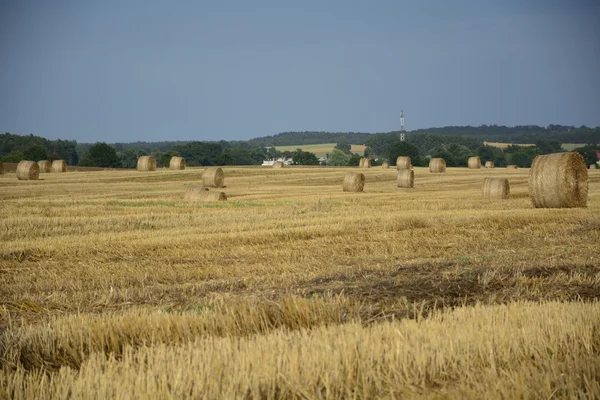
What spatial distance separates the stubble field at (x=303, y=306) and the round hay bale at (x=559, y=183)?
2.60m

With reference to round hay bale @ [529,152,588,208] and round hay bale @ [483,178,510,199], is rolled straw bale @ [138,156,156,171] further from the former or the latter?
round hay bale @ [529,152,588,208]

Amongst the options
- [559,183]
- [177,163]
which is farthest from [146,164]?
[559,183]

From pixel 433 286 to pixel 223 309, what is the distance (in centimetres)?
256

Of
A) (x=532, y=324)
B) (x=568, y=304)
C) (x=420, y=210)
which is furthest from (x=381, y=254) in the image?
(x=420, y=210)

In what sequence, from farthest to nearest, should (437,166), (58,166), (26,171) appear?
(58,166), (437,166), (26,171)

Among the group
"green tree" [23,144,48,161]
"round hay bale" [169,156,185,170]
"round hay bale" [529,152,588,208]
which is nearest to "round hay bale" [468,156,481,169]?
"round hay bale" [169,156,185,170]

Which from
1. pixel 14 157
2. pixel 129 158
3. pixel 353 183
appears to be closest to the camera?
pixel 353 183

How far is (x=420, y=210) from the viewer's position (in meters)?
20.2

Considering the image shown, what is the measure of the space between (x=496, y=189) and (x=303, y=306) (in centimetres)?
1977

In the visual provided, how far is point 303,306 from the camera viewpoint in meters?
6.27

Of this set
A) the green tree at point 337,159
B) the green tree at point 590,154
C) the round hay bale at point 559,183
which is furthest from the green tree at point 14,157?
the round hay bale at point 559,183

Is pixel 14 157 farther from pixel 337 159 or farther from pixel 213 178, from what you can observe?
pixel 213 178

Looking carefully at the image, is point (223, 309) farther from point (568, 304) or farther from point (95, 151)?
point (95, 151)

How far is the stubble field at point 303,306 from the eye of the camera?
425cm
